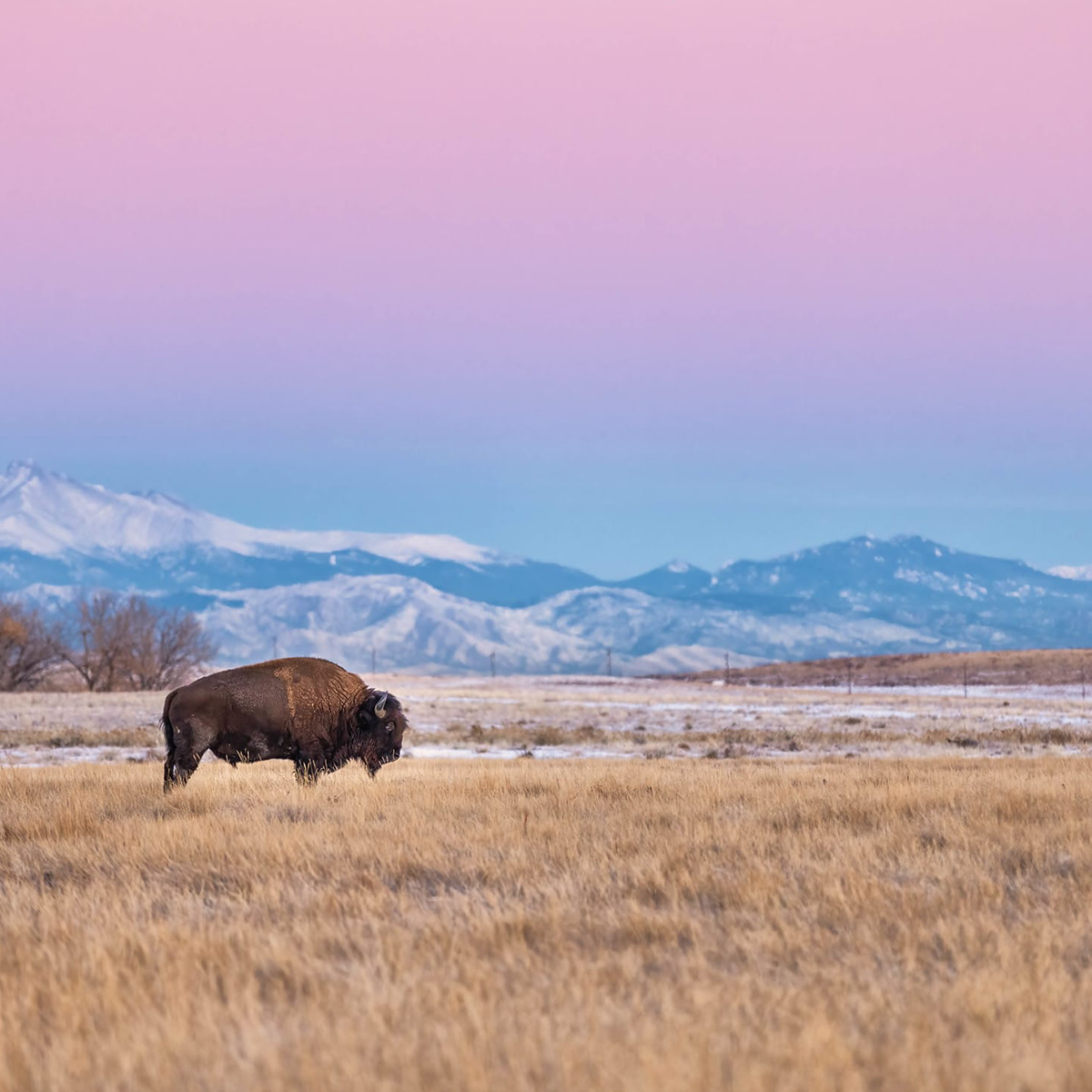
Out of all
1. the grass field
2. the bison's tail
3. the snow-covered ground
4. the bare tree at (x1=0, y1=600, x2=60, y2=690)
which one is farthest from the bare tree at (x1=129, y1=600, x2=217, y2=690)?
the bison's tail

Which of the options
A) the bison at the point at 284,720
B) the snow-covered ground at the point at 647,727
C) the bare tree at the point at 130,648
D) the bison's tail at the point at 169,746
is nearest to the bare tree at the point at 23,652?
the bare tree at the point at 130,648

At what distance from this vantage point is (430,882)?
7.50m

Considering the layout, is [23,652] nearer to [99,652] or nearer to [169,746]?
[99,652]

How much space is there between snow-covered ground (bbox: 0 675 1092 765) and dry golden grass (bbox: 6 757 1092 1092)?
1338cm

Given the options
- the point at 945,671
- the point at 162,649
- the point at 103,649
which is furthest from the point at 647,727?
the point at 945,671

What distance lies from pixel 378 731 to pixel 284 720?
4.27ft

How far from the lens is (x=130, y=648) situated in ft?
243

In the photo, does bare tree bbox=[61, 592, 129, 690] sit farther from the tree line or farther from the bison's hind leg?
the bison's hind leg

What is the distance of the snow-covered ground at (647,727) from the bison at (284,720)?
7989 millimetres

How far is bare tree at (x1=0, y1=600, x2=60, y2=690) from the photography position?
6631 cm

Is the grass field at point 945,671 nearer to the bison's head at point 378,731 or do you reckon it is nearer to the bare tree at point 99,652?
the bare tree at point 99,652

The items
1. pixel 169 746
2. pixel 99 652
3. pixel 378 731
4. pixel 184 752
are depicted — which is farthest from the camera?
pixel 99 652

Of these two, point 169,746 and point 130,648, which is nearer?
point 169,746

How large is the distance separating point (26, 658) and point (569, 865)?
6875cm
